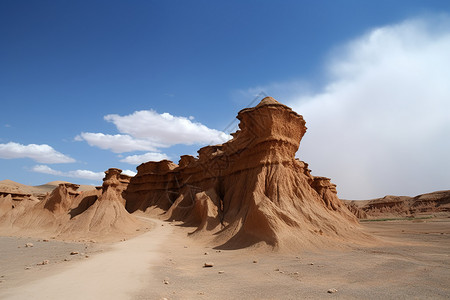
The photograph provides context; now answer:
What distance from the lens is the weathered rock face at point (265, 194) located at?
1593cm

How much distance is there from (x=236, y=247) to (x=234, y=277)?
6.55 m

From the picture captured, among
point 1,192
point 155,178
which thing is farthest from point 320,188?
point 1,192

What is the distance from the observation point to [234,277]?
952cm

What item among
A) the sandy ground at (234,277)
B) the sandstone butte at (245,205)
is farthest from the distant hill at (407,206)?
the sandy ground at (234,277)

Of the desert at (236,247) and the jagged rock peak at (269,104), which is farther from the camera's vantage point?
the jagged rock peak at (269,104)

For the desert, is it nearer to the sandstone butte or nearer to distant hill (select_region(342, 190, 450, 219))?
the sandstone butte

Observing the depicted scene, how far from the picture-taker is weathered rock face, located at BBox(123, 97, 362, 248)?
1593cm

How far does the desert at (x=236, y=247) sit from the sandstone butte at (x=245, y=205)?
0.31 feet

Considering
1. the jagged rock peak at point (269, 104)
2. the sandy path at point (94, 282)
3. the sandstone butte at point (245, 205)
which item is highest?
the jagged rock peak at point (269, 104)

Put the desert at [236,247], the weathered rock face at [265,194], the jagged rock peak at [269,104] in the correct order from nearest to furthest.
A: the desert at [236,247] → the weathered rock face at [265,194] → the jagged rock peak at [269,104]

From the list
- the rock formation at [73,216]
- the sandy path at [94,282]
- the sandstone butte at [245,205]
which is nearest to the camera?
the sandy path at [94,282]

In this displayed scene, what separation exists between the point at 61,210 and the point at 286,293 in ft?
106

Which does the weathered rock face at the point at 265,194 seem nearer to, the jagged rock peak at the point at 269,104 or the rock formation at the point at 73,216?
the jagged rock peak at the point at 269,104

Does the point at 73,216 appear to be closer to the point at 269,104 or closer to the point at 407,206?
the point at 269,104
